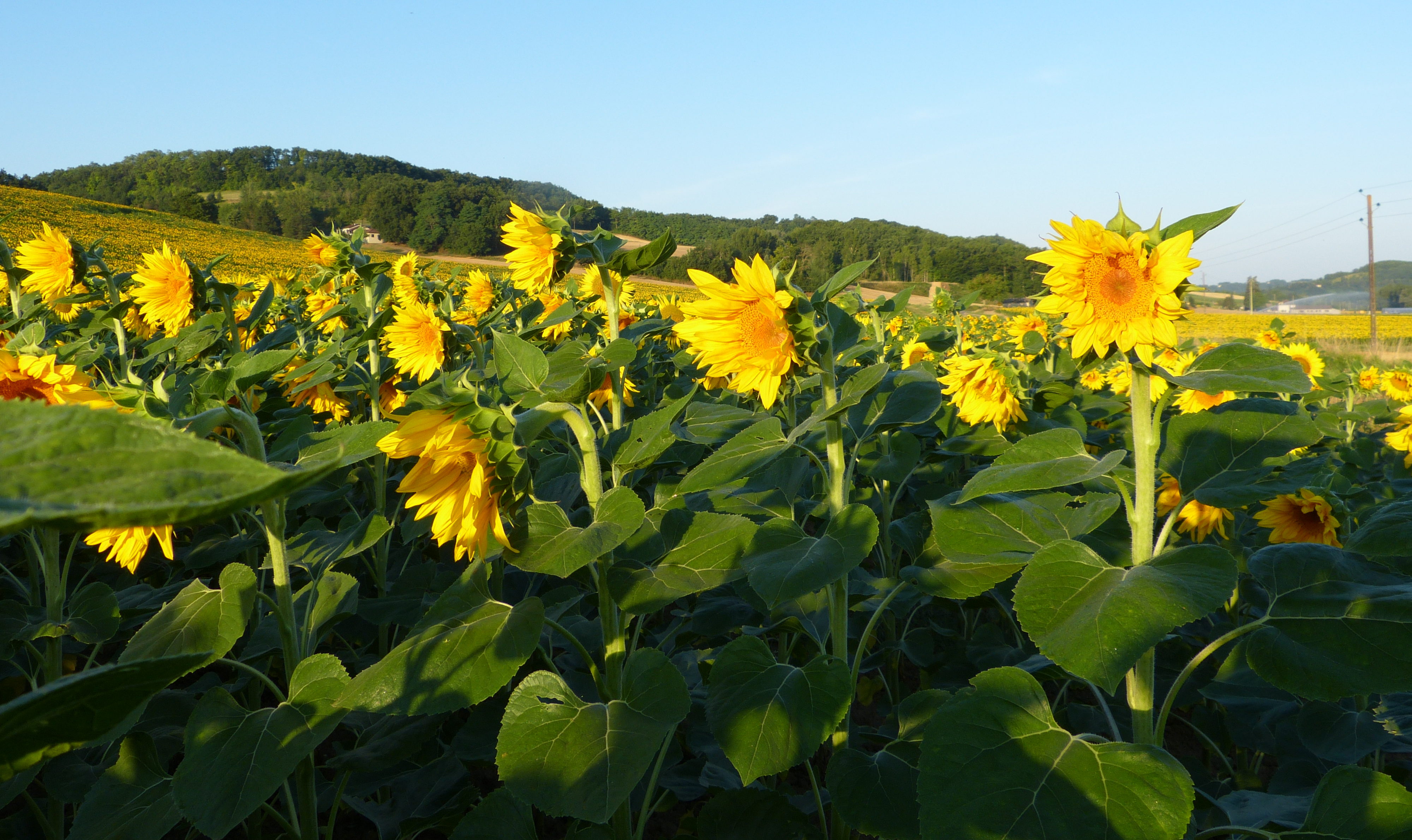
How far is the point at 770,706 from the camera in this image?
1.62m

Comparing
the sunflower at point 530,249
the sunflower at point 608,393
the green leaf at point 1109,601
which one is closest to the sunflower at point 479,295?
the sunflower at point 608,393

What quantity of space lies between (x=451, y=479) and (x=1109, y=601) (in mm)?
1173

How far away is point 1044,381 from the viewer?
12.6ft

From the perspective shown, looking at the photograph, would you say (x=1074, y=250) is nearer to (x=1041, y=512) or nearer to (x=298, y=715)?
(x=1041, y=512)

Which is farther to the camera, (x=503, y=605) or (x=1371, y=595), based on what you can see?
(x=503, y=605)

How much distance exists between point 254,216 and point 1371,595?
50925mm

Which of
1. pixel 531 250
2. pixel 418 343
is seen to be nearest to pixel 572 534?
pixel 531 250

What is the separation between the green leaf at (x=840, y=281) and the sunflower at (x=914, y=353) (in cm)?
285

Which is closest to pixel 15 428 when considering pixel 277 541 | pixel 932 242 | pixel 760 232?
pixel 277 541

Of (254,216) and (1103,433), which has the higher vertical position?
(254,216)

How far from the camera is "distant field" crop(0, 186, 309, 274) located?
18078mm

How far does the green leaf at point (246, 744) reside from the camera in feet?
4.80

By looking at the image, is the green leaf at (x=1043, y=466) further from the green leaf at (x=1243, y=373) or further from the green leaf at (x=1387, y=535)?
the green leaf at (x=1387, y=535)

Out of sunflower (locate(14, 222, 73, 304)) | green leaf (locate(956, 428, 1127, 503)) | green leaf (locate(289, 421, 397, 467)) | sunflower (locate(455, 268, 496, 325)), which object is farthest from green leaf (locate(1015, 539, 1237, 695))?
sunflower (locate(455, 268, 496, 325))
